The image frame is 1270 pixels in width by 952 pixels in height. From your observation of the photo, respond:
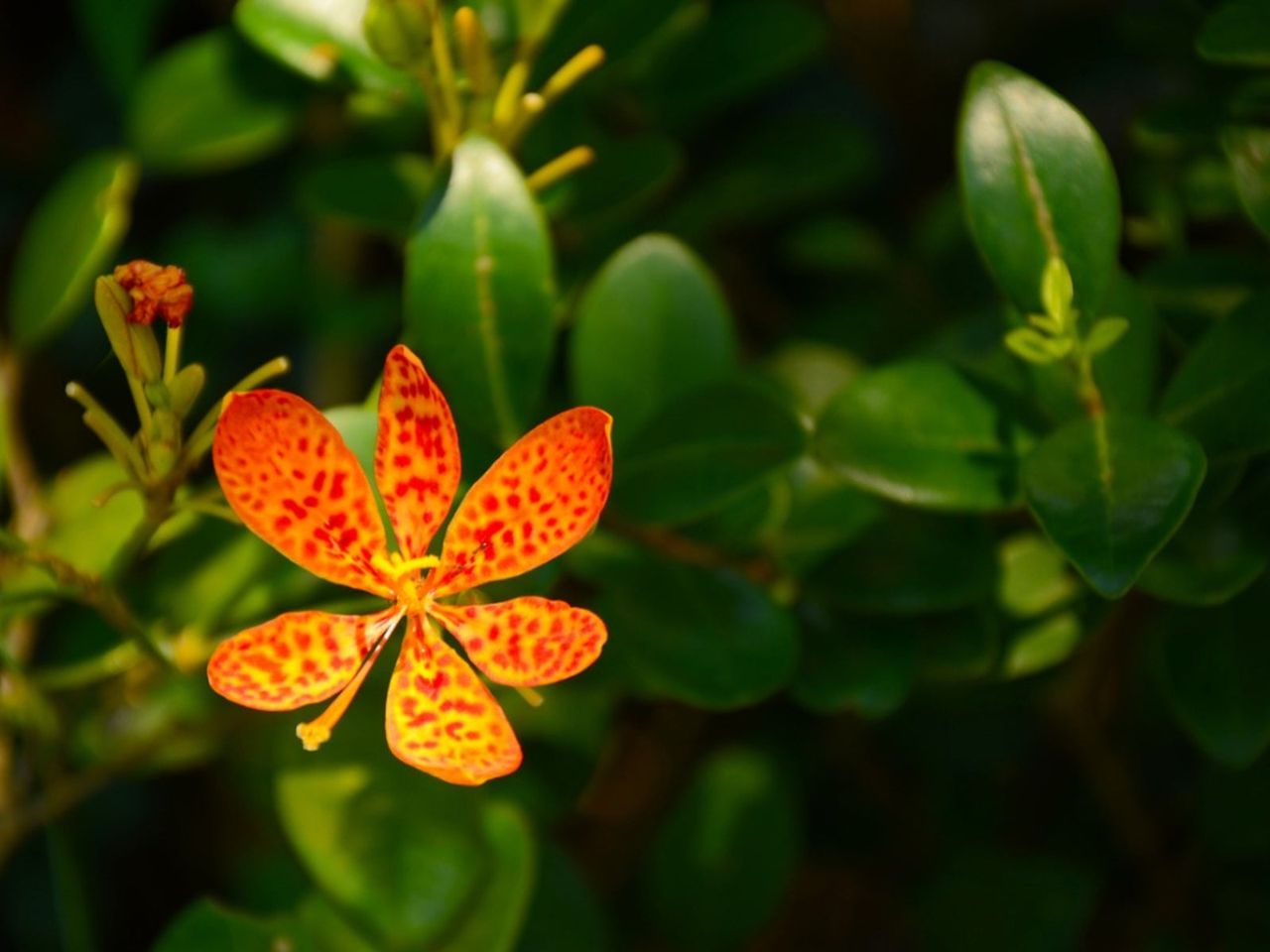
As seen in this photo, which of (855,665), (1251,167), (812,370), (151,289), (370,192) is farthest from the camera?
(812,370)

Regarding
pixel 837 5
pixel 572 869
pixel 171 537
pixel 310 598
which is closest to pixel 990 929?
pixel 572 869

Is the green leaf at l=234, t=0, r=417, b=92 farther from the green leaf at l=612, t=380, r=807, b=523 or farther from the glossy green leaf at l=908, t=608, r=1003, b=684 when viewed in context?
the glossy green leaf at l=908, t=608, r=1003, b=684

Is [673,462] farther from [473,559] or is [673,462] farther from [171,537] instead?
[171,537]

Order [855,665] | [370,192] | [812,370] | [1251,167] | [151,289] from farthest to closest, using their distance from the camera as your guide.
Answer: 1. [812,370]
2. [370,192]
3. [855,665]
4. [1251,167]
5. [151,289]

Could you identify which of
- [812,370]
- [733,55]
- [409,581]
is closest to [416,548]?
[409,581]

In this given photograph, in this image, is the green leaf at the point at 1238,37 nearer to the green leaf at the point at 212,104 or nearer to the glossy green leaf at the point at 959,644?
the glossy green leaf at the point at 959,644

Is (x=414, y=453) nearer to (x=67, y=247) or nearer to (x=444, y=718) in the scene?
(x=444, y=718)
